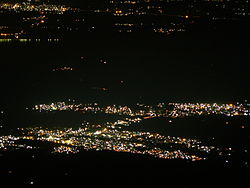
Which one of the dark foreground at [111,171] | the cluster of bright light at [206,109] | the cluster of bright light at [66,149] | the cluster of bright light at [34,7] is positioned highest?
the cluster of bright light at [34,7]

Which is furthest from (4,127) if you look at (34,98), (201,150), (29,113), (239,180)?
(239,180)

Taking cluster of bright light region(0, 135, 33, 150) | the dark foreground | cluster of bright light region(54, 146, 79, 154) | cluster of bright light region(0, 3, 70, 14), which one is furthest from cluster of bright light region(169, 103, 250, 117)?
cluster of bright light region(0, 3, 70, 14)

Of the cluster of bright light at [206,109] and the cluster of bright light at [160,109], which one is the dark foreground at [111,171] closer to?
the cluster of bright light at [160,109]

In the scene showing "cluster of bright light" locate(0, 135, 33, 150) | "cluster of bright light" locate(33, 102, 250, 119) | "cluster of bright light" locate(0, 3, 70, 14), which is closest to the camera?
"cluster of bright light" locate(0, 135, 33, 150)

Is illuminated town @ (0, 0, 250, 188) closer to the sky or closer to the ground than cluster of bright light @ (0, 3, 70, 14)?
closer to the ground

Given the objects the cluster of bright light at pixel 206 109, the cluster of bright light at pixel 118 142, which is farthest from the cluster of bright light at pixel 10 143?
the cluster of bright light at pixel 206 109

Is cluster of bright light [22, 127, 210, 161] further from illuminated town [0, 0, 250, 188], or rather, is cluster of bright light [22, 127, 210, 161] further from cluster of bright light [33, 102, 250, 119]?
cluster of bright light [33, 102, 250, 119]
